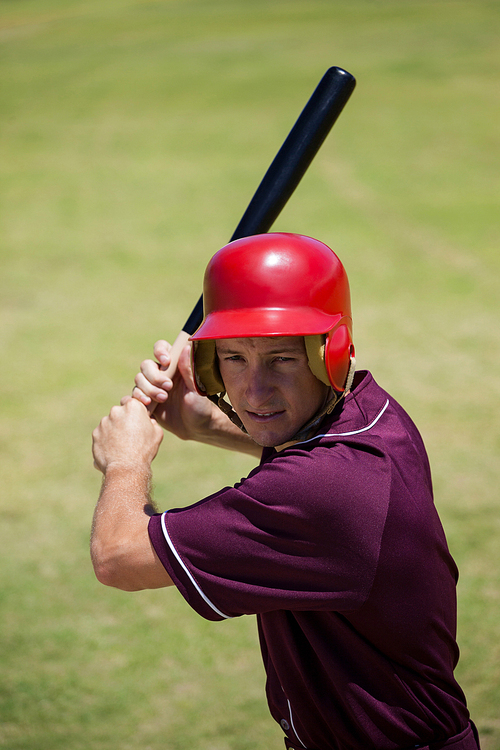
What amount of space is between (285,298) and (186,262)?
8.04 meters

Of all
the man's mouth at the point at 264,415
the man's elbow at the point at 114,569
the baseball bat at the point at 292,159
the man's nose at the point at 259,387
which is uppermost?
the baseball bat at the point at 292,159

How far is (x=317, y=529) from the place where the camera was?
1525 millimetres

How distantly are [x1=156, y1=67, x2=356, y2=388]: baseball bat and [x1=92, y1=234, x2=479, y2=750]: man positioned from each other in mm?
384

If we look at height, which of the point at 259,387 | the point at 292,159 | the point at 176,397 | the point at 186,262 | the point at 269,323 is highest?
the point at 292,159

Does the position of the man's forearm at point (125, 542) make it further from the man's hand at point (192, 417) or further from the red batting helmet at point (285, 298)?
the man's hand at point (192, 417)

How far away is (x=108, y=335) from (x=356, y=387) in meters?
6.29

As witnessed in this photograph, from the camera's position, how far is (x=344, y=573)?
5.11 feet

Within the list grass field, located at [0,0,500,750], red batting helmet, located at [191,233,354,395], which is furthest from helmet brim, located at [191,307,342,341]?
grass field, located at [0,0,500,750]

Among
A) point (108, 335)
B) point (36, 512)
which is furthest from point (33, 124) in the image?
point (36, 512)

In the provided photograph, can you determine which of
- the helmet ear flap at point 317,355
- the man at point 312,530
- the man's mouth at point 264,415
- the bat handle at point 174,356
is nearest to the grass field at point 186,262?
the man at point 312,530

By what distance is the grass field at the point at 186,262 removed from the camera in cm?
370

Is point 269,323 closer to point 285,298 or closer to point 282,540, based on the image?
point 285,298

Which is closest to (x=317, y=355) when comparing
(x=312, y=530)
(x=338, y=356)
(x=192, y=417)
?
(x=338, y=356)

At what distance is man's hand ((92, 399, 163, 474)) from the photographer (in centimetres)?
197
